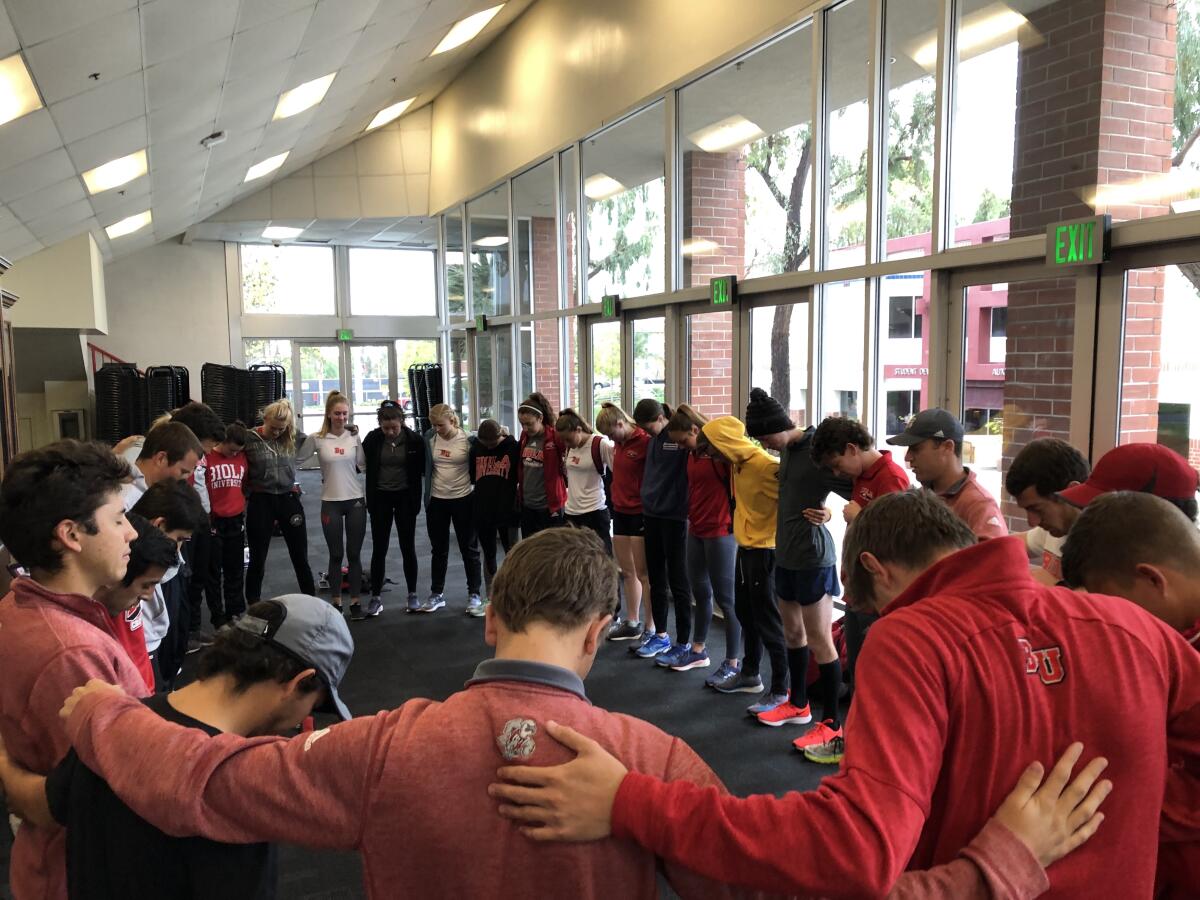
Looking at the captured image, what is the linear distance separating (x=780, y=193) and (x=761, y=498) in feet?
7.70

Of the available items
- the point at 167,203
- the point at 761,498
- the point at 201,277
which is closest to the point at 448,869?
the point at 761,498

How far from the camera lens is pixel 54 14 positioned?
3254 mm

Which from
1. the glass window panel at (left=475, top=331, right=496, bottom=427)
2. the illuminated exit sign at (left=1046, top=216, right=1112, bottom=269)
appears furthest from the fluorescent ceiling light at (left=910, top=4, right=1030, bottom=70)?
the glass window panel at (left=475, top=331, right=496, bottom=427)

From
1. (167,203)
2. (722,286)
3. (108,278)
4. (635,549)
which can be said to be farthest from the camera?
(108,278)

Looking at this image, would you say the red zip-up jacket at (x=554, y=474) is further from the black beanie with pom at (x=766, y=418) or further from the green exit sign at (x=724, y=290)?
the black beanie with pom at (x=766, y=418)

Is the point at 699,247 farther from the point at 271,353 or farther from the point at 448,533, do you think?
the point at 271,353

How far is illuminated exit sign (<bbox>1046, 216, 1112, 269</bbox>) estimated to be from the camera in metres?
3.21

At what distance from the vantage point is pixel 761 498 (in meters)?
3.90

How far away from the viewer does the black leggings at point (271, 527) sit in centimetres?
511

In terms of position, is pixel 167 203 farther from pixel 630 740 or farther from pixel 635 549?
pixel 630 740

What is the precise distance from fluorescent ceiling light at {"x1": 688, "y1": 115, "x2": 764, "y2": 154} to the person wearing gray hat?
5.01 metres

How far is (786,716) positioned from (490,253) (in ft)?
24.9

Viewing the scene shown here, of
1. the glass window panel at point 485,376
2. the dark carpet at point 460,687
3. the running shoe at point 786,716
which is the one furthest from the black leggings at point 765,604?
the glass window panel at point 485,376

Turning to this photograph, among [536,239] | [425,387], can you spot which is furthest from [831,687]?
[425,387]
